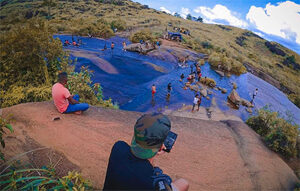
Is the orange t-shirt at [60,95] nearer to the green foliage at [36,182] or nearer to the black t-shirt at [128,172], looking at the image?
the green foliage at [36,182]

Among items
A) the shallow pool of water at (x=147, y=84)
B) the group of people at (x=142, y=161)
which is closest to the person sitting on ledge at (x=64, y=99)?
the group of people at (x=142, y=161)

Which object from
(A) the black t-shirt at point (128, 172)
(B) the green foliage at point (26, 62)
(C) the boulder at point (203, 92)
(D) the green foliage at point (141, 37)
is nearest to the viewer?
(A) the black t-shirt at point (128, 172)

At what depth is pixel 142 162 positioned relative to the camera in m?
1.63

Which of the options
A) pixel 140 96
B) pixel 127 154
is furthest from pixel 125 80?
pixel 127 154

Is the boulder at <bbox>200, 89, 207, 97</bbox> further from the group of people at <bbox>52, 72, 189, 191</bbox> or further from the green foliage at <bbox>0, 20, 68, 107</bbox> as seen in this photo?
the group of people at <bbox>52, 72, 189, 191</bbox>

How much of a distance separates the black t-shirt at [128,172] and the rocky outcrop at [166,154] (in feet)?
7.36

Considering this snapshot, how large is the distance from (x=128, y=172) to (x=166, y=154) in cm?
351

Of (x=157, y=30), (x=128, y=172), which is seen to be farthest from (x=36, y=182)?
(x=157, y=30)

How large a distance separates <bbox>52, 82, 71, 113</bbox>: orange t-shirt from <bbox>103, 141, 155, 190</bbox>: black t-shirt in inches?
145

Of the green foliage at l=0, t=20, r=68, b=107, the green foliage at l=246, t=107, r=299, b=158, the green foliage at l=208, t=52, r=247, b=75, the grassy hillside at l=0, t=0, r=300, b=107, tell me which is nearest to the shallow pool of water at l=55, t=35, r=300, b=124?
the green foliage at l=208, t=52, r=247, b=75

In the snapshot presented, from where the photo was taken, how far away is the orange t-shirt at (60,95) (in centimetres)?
476

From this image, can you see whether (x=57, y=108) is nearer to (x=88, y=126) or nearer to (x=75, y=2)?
(x=88, y=126)

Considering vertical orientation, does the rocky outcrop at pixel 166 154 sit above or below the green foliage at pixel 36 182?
below

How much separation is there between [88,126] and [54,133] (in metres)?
0.91
